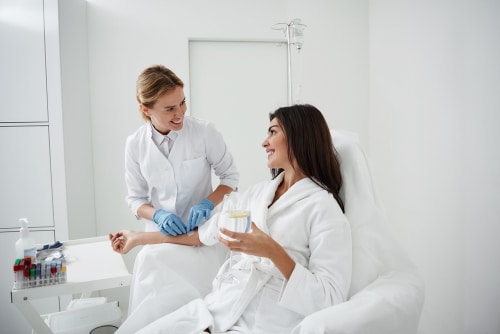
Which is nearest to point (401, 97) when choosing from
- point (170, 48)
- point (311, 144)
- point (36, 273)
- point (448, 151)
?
point (448, 151)

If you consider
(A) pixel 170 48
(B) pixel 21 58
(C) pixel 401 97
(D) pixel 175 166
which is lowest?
(D) pixel 175 166

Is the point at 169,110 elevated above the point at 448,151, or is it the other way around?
the point at 169,110

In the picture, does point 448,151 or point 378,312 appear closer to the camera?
point 378,312

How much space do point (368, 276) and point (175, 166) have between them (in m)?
0.97

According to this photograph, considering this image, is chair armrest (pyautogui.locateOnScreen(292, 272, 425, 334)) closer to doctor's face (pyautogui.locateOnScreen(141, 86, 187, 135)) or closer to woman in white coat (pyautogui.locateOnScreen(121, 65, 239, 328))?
woman in white coat (pyautogui.locateOnScreen(121, 65, 239, 328))

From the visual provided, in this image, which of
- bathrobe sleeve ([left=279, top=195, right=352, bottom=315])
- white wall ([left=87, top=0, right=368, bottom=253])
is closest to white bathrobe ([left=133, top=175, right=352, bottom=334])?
bathrobe sleeve ([left=279, top=195, right=352, bottom=315])

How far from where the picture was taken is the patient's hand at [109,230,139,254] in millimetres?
1812

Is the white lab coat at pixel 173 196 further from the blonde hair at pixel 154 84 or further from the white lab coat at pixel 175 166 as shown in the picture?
the blonde hair at pixel 154 84

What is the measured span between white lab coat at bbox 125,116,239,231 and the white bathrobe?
1.65 feet

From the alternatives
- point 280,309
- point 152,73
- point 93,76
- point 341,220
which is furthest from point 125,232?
point 93,76

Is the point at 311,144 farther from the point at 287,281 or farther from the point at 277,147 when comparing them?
the point at 287,281

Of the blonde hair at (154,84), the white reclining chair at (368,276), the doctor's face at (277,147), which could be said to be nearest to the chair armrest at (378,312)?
the white reclining chair at (368,276)

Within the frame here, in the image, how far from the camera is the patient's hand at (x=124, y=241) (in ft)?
5.95

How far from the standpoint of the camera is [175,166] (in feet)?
6.17
